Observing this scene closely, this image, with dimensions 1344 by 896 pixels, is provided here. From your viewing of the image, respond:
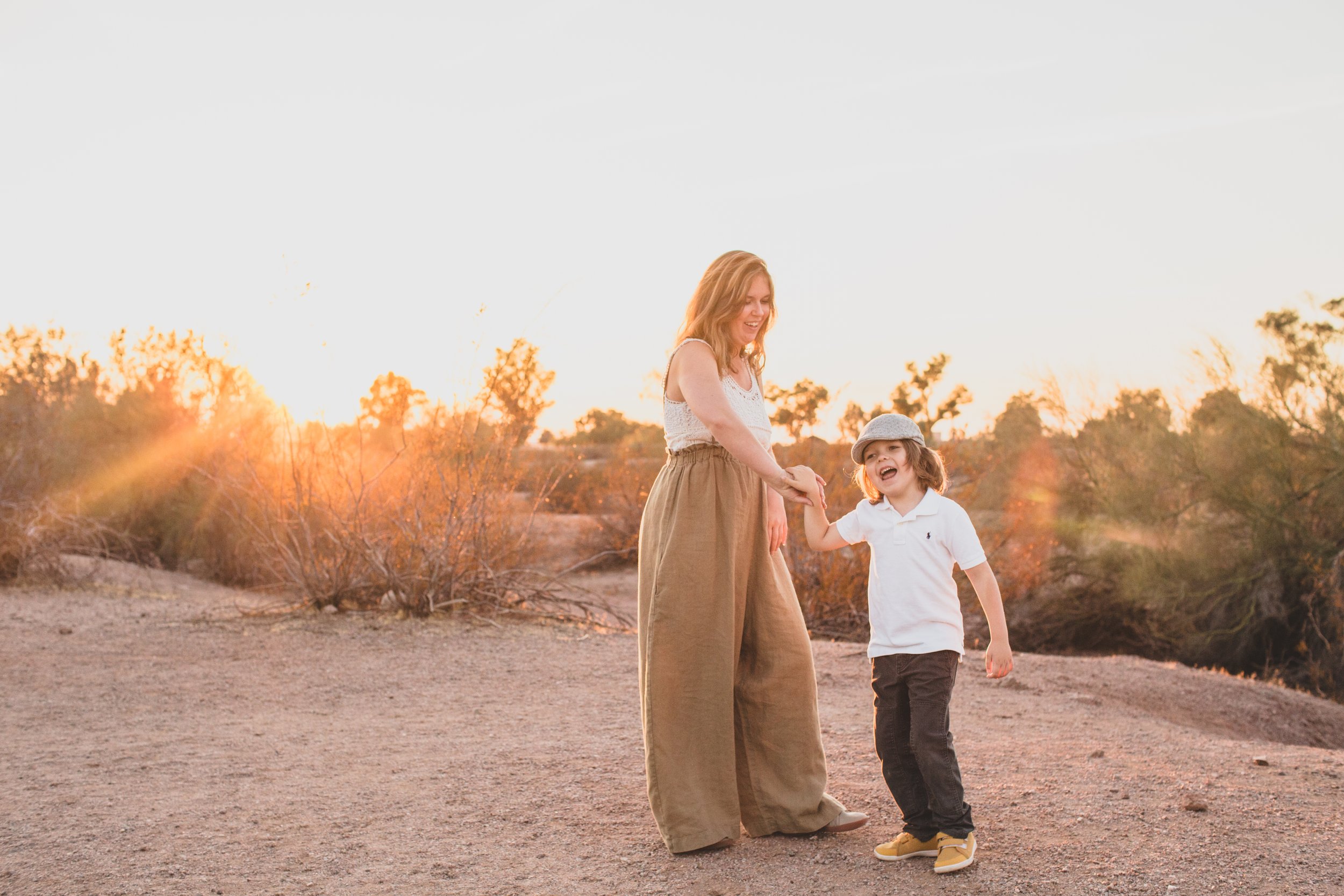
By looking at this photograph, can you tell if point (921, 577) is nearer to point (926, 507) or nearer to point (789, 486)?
point (926, 507)

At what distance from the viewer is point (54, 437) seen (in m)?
12.1

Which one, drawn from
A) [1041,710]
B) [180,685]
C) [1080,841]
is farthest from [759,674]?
[180,685]

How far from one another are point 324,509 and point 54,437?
583 cm

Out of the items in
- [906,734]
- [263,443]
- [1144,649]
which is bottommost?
[1144,649]

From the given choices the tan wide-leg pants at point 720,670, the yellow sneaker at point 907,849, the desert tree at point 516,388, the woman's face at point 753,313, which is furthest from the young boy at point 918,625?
the desert tree at point 516,388

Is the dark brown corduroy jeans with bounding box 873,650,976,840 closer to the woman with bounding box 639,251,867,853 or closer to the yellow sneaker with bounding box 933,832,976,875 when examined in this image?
the yellow sneaker with bounding box 933,832,976,875

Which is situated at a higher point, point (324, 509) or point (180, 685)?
point (324, 509)

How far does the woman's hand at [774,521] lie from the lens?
11.1ft

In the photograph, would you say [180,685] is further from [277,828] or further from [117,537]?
[117,537]

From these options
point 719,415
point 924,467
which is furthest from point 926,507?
point 719,415

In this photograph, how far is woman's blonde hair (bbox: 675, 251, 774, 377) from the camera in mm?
3221

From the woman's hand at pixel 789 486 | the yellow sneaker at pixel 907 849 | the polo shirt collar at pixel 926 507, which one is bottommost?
the yellow sneaker at pixel 907 849

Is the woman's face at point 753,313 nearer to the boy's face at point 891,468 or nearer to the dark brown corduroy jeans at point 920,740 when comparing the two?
the boy's face at point 891,468

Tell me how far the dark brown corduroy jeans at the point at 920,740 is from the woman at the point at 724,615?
31 centimetres
